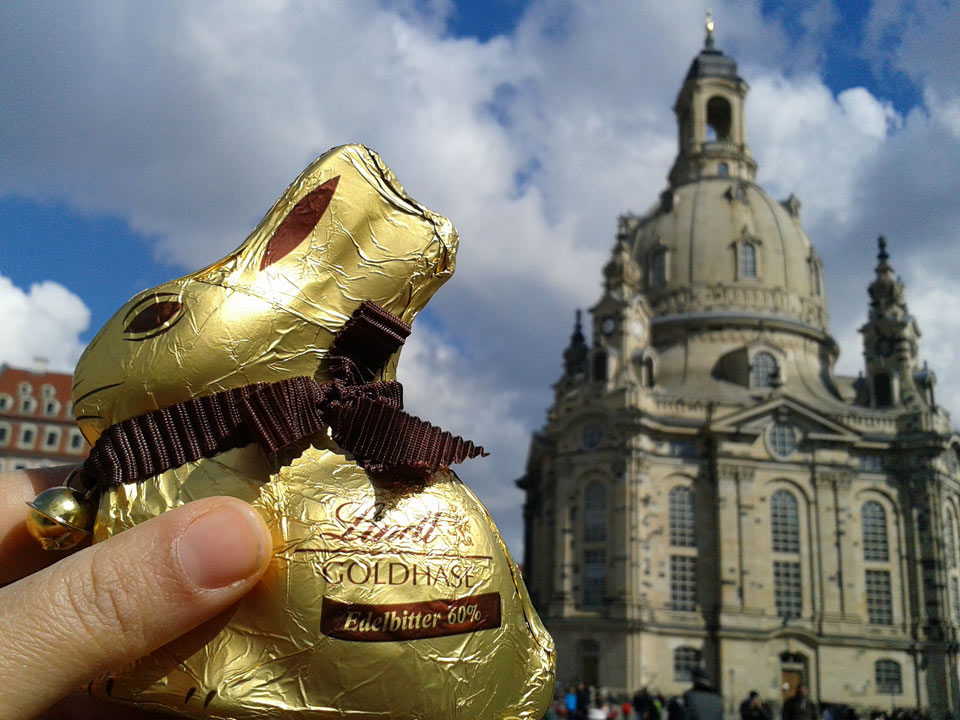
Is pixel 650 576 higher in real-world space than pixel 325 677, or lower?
higher

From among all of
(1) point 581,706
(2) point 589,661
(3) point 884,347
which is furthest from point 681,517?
(3) point 884,347

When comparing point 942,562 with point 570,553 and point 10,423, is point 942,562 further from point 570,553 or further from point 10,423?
point 10,423

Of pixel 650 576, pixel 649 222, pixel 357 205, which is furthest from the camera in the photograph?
pixel 649 222

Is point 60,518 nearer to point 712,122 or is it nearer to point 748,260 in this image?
point 748,260

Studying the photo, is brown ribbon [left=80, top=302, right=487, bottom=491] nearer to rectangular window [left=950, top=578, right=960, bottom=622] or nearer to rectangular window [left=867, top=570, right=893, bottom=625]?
rectangular window [left=867, top=570, right=893, bottom=625]

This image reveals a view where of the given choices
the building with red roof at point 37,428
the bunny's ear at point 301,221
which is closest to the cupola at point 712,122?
the building with red roof at point 37,428

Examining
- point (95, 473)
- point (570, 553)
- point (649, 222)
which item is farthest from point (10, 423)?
point (95, 473)

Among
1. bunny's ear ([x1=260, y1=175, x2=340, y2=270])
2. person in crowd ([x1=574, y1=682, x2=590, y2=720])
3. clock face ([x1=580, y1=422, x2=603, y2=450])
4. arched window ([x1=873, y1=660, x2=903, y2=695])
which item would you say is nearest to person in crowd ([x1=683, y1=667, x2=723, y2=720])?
bunny's ear ([x1=260, y1=175, x2=340, y2=270])

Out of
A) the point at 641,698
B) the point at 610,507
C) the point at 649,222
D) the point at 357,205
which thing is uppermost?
the point at 649,222
